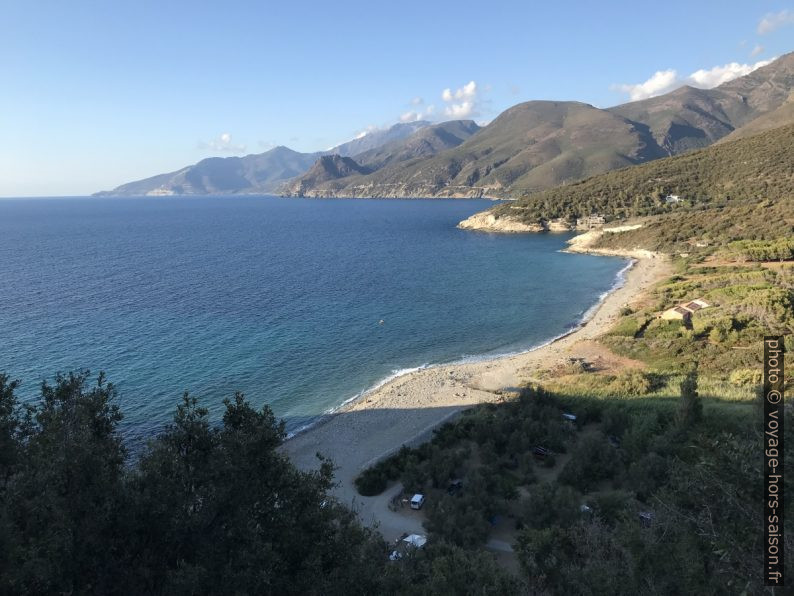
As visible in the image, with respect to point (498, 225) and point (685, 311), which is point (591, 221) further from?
point (685, 311)

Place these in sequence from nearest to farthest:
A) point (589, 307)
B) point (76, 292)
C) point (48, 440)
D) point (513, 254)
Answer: point (48, 440), point (589, 307), point (76, 292), point (513, 254)

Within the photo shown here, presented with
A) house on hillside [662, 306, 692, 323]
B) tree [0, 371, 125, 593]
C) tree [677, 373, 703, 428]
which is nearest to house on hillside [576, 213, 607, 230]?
house on hillside [662, 306, 692, 323]

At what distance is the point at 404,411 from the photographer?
1412 inches

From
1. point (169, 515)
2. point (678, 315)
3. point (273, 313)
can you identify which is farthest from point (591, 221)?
point (169, 515)

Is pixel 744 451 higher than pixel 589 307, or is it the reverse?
pixel 744 451

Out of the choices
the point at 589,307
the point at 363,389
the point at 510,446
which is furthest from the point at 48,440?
the point at 589,307

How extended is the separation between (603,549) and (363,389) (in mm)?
27175

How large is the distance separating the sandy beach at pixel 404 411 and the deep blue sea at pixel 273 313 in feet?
8.44

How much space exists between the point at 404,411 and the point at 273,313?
28042mm

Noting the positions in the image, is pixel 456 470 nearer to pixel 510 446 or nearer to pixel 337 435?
pixel 510 446

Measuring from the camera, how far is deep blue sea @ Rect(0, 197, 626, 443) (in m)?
39.9

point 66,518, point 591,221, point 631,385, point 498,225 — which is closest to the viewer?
point 66,518

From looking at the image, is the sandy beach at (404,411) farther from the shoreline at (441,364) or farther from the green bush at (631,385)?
the green bush at (631,385)

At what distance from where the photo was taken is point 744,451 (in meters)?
9.80
